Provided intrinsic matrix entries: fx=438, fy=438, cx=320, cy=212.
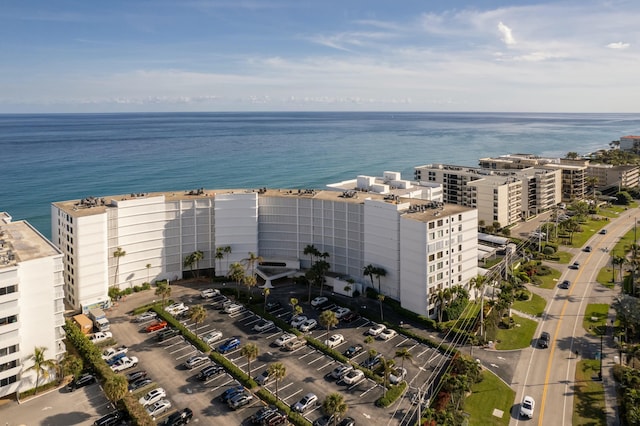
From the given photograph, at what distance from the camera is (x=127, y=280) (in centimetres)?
7619

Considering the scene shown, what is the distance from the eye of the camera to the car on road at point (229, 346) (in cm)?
5759

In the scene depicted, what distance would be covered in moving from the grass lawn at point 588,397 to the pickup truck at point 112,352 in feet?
174

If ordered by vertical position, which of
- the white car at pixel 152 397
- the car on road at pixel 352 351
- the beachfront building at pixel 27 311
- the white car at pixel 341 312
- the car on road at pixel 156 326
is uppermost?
the beachfront building at pixel 27 311

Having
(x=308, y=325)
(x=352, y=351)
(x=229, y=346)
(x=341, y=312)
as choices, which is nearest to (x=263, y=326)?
(x=308, y=325)

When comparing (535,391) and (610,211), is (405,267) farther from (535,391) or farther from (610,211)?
(610,211)

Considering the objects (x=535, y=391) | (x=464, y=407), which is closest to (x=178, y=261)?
(x=464, y=407)

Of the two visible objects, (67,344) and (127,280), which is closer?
(67,344)

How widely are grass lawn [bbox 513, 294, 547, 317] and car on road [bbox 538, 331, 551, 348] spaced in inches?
312

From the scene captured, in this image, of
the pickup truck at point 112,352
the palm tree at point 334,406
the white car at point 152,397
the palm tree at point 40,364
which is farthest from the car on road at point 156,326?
the palm tree at point 334,406

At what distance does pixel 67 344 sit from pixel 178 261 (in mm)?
26462

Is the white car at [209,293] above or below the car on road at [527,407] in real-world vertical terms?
above

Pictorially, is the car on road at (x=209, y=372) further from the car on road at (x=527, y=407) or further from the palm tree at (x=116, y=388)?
the car on road at (x=527, y=407)

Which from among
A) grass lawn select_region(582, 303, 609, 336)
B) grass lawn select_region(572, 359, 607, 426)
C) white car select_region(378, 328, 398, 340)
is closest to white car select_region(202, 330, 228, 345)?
white car select_region(378, 328, 398, 340)

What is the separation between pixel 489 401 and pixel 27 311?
51.8 m
